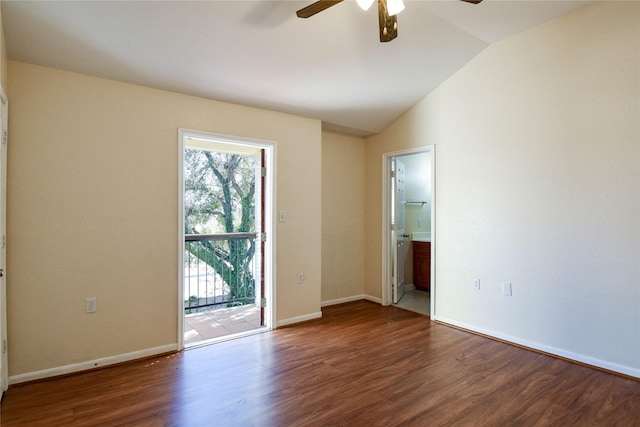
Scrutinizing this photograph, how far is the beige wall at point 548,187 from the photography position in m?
2.61

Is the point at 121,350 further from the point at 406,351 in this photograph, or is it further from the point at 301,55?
the point at 301,55

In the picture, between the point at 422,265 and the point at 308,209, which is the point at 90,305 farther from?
the point at 422,265

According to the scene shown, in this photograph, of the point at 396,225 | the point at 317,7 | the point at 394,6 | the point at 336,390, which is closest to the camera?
the point at 394,6

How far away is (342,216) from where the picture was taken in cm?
471

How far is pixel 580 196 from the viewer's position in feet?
9.19

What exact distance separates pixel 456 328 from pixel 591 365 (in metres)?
1.18

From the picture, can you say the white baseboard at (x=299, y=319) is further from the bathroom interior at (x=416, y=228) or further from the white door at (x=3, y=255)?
the white door at (x=3, y=255)

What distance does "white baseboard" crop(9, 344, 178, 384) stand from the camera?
2.45 metres

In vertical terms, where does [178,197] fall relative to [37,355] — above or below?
above

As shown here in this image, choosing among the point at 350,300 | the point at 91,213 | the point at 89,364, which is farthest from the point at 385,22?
the point at 350,300

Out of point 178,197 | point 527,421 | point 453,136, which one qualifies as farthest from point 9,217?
→ point 453,136

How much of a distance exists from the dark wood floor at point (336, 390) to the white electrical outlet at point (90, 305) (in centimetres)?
48

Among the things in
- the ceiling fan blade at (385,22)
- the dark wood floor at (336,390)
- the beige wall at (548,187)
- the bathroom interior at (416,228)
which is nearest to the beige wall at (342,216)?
the bathroom interior at (416,228)

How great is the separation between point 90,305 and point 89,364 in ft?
1.53
